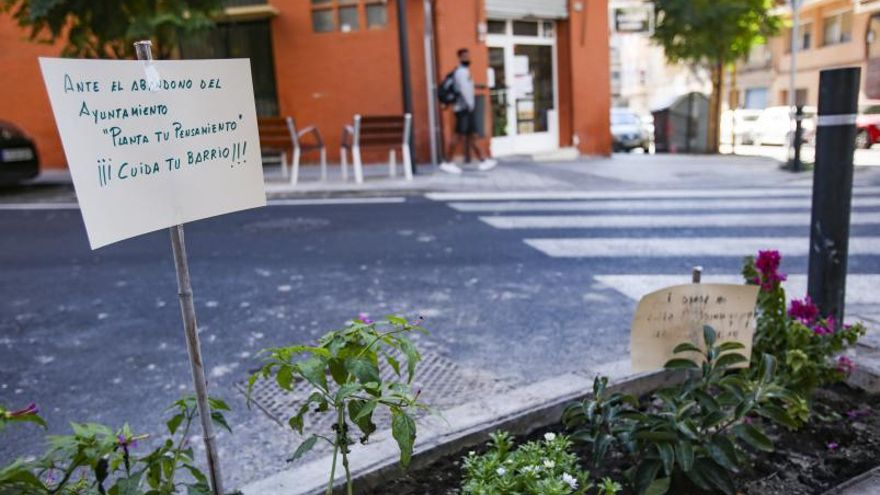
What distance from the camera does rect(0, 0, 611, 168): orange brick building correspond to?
41.4 feet

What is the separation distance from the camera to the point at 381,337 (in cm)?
157

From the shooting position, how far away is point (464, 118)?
1172 cm

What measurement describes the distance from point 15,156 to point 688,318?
11997mm

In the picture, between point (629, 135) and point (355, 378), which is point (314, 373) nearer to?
point (355, 378)

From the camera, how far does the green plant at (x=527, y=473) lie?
153 centimetres

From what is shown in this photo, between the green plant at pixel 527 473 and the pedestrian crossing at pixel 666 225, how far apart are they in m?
2.82

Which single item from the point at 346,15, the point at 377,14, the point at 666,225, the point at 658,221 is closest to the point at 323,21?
the point at 346,15

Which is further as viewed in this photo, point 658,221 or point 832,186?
point 658,221

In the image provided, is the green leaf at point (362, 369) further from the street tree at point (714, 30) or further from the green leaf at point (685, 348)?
the street tree at point (714, 30)

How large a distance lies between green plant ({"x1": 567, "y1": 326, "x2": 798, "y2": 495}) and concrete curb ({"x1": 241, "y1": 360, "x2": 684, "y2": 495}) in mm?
418

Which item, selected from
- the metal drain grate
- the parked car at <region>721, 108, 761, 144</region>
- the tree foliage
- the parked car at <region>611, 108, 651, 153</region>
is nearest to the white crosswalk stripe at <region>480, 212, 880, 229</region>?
the metal drain grate

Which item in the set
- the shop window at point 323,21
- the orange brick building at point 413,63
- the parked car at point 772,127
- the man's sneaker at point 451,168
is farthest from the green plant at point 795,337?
the parked car at point 772,127

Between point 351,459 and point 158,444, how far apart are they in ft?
3.09

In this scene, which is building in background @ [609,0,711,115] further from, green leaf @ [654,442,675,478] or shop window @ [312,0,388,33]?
green leaf @ [654,442,675,478]
